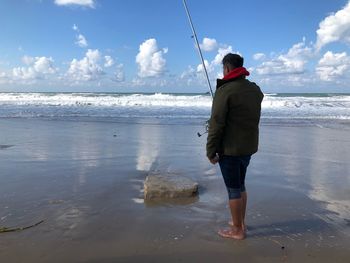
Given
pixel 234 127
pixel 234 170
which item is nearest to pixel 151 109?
pixel 234 170

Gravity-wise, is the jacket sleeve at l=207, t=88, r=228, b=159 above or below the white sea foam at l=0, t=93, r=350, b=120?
above

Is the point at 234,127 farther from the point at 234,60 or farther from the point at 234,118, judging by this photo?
the point at 234,60

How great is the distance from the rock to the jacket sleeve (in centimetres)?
151

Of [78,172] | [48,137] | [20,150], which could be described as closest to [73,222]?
[78,172]

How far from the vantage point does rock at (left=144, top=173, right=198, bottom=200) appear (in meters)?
5.27

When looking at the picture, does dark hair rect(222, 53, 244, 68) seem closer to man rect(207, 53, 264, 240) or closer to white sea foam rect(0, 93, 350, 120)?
man rect(207, 53, 264, 240)

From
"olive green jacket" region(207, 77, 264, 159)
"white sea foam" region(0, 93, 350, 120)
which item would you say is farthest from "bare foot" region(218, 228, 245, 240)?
"white sea foam" region(0, 93, 350, 120)

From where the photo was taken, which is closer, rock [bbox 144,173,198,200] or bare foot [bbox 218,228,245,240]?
bare foot [bbox 218,228,245,240]

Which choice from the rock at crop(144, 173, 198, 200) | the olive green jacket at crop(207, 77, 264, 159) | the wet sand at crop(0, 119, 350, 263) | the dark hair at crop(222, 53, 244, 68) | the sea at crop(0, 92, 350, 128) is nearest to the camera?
the wet sand at crop(0, 119, 350, 263)

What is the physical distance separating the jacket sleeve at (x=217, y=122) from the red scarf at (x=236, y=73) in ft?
0.50

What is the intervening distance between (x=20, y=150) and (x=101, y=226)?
17.0ft

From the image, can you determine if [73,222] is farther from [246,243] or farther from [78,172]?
[78,172]

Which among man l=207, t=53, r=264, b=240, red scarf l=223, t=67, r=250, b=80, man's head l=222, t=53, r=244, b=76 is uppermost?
man's head l=222, t=53, r=244, b=76

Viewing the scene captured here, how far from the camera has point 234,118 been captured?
3859 mm
